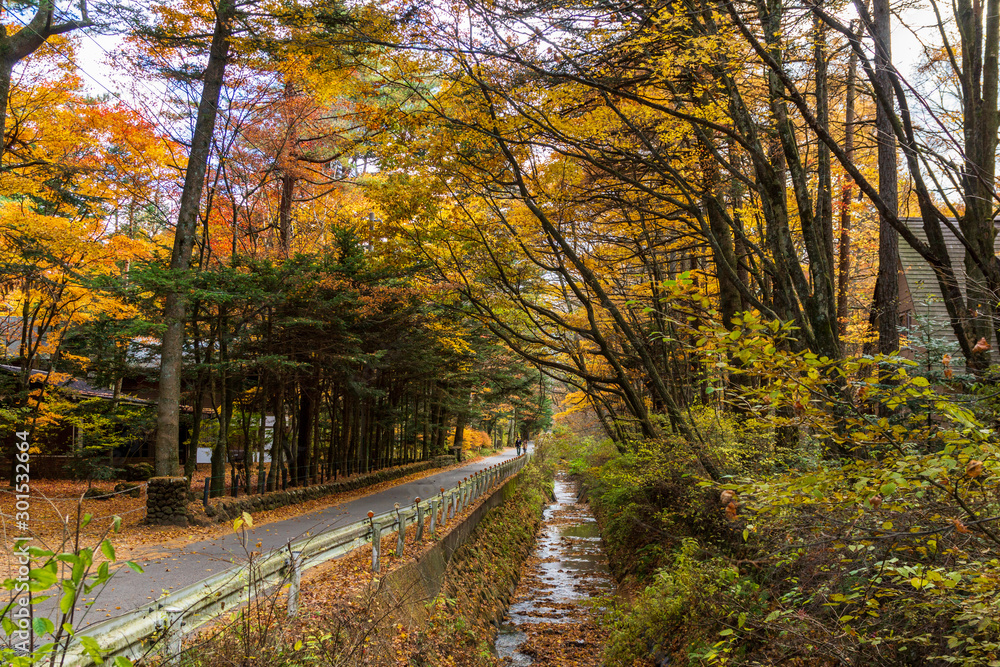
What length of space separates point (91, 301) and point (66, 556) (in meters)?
19.2

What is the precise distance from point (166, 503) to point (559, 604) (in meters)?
8.88

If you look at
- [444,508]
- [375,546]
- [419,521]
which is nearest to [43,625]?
[375,546]

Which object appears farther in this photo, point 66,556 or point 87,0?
point 87,0

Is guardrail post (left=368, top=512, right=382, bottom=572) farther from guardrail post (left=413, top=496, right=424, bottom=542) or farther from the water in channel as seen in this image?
the water in channel

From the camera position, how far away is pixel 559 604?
13.6 meters

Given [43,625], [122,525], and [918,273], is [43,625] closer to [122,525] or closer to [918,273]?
[122,525]

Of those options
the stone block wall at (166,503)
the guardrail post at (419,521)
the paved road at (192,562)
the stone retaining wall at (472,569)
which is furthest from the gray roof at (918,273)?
the stone block wall at (166,503)

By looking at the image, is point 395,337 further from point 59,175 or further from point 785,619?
point 785,619

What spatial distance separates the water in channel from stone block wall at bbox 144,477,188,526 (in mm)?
7334

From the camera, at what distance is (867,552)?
4.90 m

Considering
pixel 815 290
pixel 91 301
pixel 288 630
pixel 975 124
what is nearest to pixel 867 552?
pixel 815 290

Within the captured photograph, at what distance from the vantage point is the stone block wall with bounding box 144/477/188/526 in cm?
1288

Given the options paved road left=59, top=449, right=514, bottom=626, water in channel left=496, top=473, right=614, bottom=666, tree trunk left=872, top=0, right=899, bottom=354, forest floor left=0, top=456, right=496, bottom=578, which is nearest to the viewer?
paved road left=59, top=449, right=514, bottom=626

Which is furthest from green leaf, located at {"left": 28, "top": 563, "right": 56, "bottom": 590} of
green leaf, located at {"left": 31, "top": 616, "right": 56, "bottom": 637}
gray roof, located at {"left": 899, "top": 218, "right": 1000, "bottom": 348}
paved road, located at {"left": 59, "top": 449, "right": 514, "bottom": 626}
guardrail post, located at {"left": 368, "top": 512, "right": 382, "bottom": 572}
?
Answer: gray roof, located at {"left": 899, "top": 218, "right": 1000, "bottom": 348}
